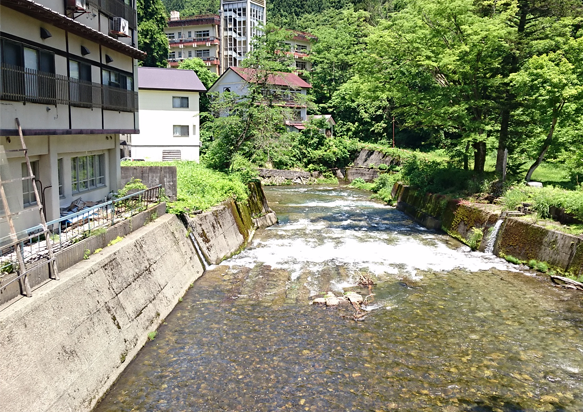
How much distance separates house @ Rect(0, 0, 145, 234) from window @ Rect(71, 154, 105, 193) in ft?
0.12

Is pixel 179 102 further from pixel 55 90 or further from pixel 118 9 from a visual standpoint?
pixel 55 90

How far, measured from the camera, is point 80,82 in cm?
1531

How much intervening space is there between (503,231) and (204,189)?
12876 mm

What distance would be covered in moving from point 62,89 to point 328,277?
1028cm

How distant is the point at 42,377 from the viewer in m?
7.87

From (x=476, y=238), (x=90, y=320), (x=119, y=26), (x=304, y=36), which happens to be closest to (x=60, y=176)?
(x=119, y=26)

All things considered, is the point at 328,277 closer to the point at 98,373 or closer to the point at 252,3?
the point at 98,373

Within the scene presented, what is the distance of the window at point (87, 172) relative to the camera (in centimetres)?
1720

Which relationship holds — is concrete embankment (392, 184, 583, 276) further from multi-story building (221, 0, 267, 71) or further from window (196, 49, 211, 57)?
window (196, 49, 211, 57)

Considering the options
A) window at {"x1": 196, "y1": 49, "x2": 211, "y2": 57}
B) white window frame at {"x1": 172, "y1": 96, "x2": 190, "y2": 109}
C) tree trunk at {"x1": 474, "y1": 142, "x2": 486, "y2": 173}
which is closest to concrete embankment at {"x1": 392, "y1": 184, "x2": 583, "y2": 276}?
tree trunk at {"x1": 474, "y1": 142, "x2": 486, "y2": 173}

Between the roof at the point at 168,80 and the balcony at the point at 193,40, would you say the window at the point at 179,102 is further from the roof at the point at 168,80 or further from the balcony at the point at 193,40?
the balcony at the point at 193,40

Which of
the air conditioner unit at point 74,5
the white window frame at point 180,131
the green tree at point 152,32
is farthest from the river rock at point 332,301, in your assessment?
the green tree at point 152,32

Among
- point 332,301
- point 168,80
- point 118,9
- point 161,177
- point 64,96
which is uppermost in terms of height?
point 118,9

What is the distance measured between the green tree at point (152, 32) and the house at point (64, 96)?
40050 mm
